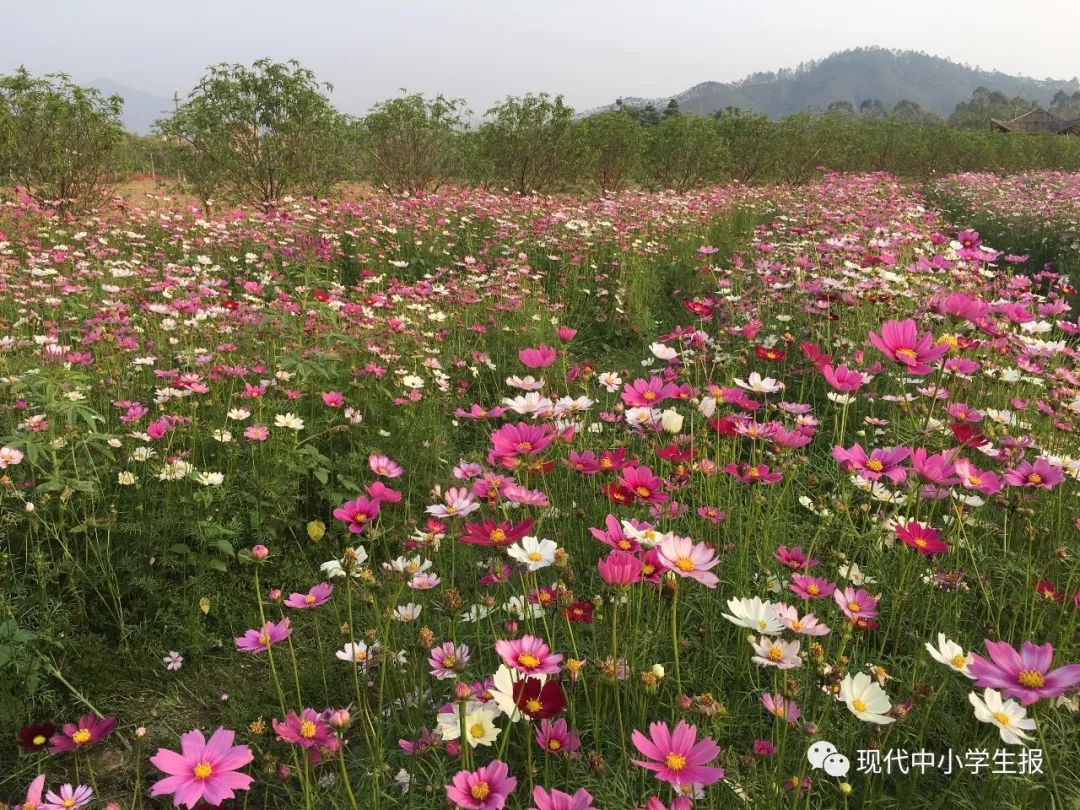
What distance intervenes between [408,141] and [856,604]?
11.5 m

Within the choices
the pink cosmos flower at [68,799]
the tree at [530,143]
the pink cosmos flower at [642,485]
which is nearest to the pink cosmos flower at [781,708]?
the pink cosmos flower at [642,485]

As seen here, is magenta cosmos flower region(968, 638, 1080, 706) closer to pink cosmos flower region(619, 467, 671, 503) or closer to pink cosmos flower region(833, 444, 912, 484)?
pink cosmos flower region(833, 444, 912, 484)

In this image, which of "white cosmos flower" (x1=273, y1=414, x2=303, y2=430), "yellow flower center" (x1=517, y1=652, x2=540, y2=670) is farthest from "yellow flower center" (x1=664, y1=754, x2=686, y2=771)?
"white cosmos flower" (x1=273, y1=414, x2=303, y2=430)

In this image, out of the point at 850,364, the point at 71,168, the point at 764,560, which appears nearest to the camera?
the point at 764,560

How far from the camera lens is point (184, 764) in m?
0.91

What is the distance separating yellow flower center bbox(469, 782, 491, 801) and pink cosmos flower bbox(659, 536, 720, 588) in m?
0.42

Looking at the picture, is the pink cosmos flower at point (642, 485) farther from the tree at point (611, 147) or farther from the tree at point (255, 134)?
the tree at point (611, 147)

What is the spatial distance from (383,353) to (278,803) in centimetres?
204

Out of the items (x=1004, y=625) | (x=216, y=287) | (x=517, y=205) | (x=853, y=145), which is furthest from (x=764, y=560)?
(x=853, y=145)

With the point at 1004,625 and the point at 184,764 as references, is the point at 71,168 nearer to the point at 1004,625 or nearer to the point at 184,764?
the point at 184,764

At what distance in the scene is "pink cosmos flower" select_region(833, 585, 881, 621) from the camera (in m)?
1.22

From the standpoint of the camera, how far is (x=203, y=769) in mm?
909

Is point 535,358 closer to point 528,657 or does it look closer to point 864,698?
point 528,657

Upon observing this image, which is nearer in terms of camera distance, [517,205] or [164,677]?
[164,677]
